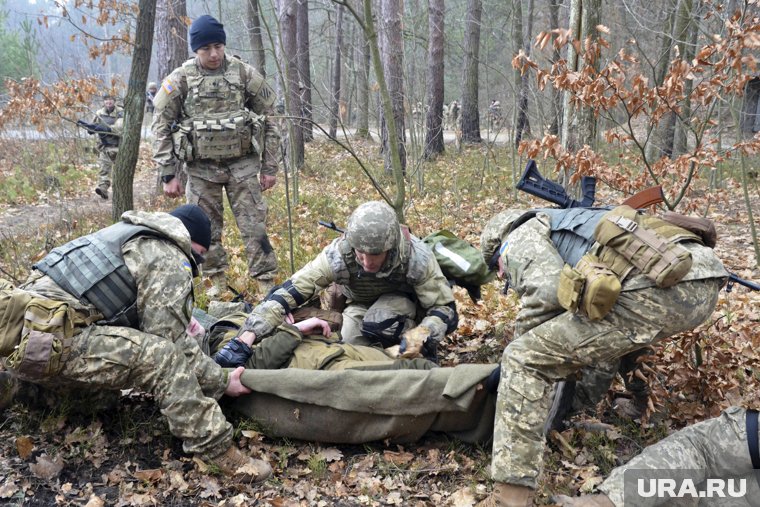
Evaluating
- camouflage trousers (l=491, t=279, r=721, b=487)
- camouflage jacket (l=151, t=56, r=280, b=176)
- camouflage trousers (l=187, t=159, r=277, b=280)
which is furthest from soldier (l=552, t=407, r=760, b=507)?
camouflage jacket (l=151, t=56, r=280, b=176)

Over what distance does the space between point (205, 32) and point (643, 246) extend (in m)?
4.13

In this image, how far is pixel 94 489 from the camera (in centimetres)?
303

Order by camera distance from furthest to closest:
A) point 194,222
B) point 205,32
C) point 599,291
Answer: point 205,32 < point 194,222 < point 599,291

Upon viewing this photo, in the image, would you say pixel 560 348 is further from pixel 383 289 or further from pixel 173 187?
pixel 173 187

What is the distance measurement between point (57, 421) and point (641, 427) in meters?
3.39

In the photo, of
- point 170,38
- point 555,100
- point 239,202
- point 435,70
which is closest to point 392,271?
point 239,202

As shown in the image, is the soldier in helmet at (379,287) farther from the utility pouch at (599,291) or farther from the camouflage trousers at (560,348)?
the utility pouch at (599,291)

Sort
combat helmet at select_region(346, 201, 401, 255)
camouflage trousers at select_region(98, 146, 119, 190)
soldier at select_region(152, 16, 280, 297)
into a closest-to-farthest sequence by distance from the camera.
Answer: combat helmet at select_region(346, 201, 401, 255) < soldier at select_region(152, 16, 280, 297) < camouflage trousers at select_region(98, 146, 119, 190)

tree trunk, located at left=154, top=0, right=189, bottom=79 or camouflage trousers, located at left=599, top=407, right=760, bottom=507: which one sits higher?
tree trunk, located at left=154, top=0, right=189, bottom=79

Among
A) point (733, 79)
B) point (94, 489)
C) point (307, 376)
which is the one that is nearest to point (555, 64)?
point (733, 79)

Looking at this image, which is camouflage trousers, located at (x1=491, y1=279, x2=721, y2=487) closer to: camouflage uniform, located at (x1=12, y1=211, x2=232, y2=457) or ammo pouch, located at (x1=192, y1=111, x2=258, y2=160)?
camouflage uniform, located at (x1=12, y1=211, x2=232, y2=457)

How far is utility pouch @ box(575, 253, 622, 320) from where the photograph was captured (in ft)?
8.50

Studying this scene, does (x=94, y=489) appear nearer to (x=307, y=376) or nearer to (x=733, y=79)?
(x=307, y=376)

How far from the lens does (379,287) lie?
4.31m
